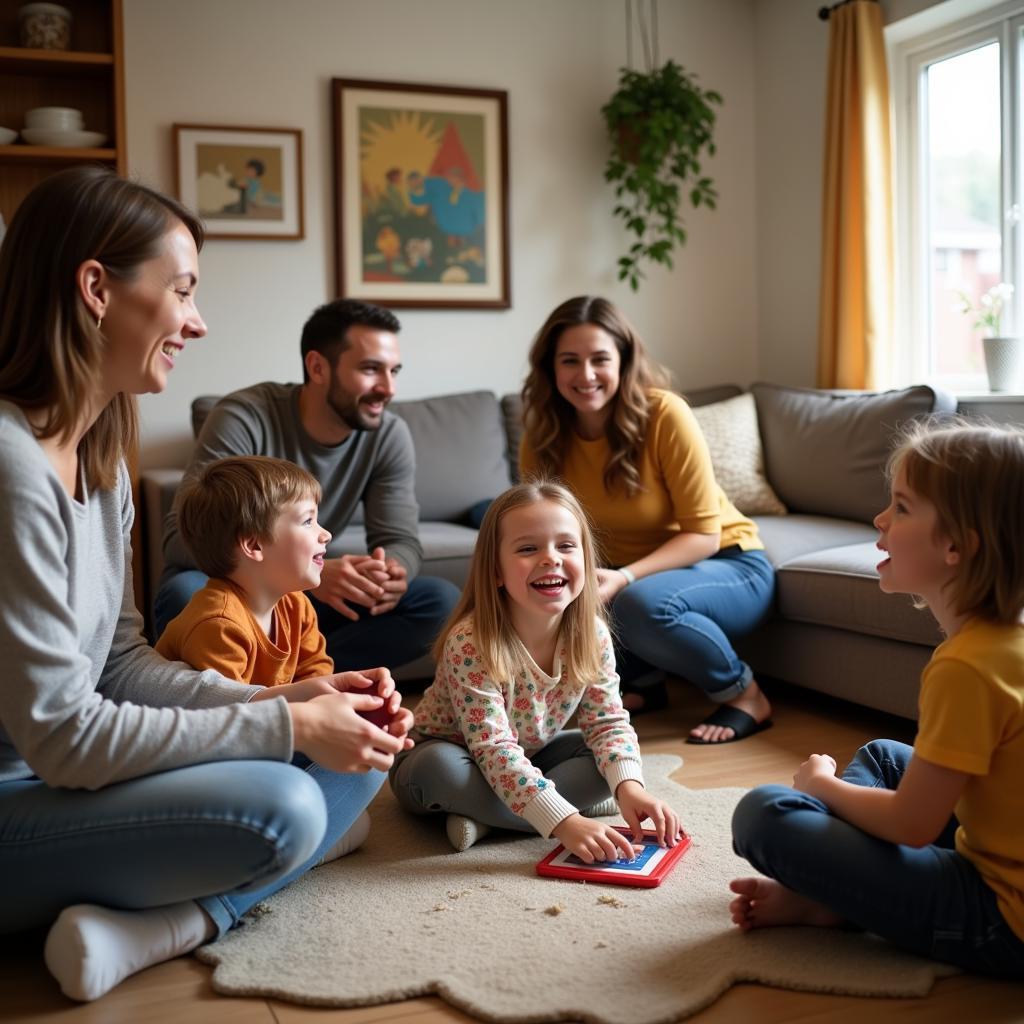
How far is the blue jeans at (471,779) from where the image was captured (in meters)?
2.12

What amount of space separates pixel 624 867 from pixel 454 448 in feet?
7.51

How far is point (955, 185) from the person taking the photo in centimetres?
411

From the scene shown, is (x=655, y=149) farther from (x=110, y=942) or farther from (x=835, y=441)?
(x=110, y=942)

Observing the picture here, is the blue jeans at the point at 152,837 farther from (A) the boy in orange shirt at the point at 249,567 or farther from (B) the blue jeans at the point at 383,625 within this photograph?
(B) the blue jeans at the point at 383,625

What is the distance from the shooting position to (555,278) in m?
4.62

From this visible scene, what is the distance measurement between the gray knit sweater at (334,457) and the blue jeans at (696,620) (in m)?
0.58

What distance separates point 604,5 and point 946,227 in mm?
1583

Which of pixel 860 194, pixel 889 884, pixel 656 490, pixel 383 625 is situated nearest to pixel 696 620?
pixel 656 490

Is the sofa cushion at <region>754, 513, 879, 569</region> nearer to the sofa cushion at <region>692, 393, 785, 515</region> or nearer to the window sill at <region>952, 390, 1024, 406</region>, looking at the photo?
the sofa cushion at <region>692, 393, 785, 515</region>

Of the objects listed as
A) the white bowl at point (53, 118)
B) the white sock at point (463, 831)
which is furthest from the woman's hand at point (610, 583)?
the white bowl at point (53, 118)

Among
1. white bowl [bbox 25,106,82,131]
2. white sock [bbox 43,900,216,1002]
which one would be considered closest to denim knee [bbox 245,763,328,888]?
white sock [bbox 43,900,216,1002]

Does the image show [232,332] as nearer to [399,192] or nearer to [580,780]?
[399,192]

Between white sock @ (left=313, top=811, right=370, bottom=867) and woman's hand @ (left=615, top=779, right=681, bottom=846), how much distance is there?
460 millimetres

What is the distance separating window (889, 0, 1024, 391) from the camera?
3.87 m
